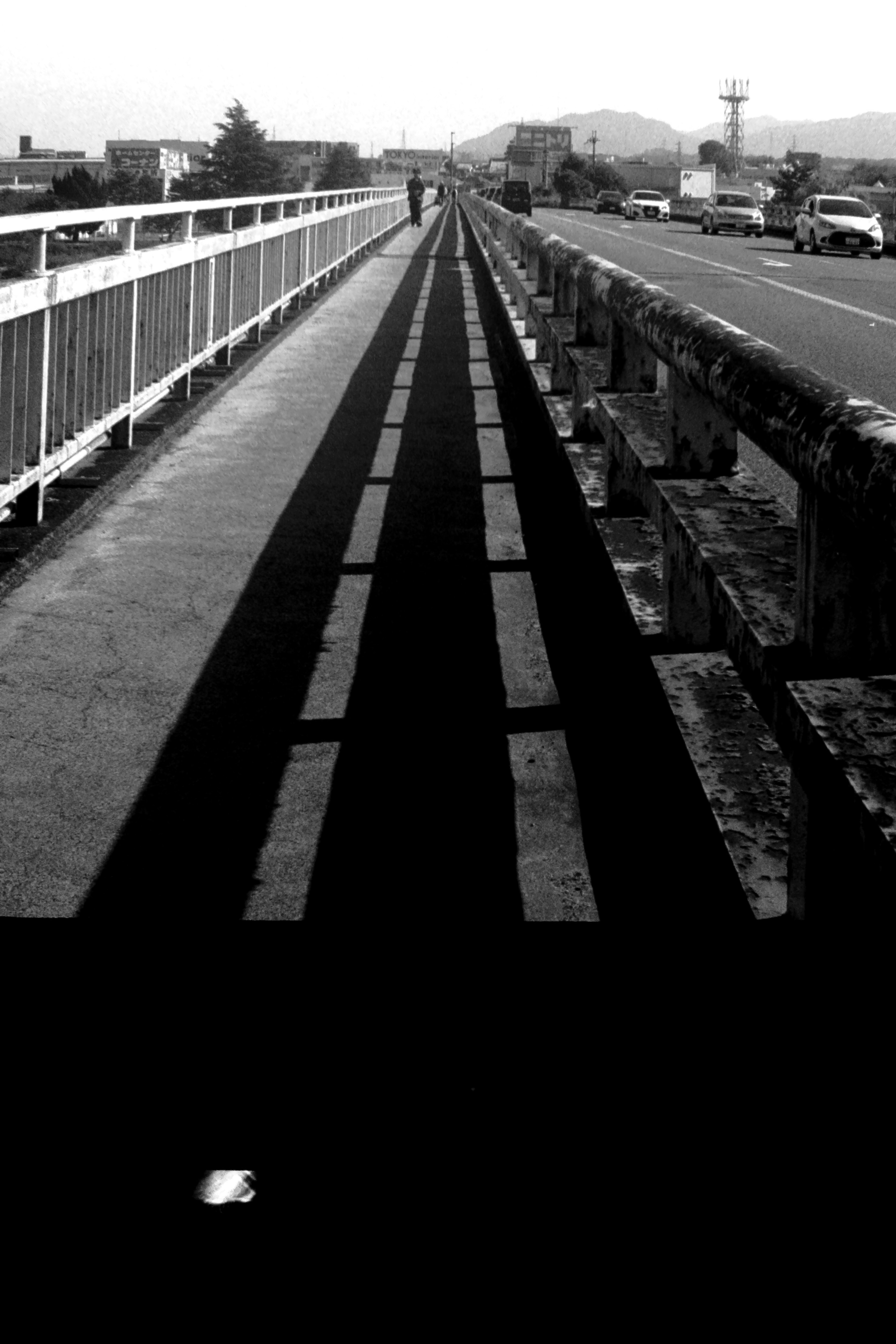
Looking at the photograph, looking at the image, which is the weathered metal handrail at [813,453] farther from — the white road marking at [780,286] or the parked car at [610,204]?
the parked car at [610,204]

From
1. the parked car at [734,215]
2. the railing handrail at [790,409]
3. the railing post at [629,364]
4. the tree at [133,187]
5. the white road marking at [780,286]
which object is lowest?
the railing handrail at [790,409]

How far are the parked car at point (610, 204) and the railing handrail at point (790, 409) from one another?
95.1 meters

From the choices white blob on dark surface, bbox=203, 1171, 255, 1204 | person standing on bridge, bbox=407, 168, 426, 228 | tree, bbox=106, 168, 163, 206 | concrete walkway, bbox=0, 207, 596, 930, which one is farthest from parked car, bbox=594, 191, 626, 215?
white blob on dark surface, bbox=203, 1171, 255, 1204

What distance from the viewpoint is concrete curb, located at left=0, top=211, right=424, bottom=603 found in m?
6.52

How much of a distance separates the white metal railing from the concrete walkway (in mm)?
389

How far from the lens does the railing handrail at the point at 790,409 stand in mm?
2143

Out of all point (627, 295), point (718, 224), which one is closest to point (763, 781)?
point (627, 295)

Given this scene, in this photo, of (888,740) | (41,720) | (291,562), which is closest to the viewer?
(888,740)

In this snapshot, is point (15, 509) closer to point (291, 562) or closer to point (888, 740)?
A: point (291, 562)

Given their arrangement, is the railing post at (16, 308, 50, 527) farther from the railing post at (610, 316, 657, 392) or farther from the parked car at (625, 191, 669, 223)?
the parked car at (625, 191, 669, 223)

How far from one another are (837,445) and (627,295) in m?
3.19

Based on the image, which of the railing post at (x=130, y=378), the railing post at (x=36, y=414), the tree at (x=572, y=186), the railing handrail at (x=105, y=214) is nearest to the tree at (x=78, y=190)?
the tree at (x=572, y=186)

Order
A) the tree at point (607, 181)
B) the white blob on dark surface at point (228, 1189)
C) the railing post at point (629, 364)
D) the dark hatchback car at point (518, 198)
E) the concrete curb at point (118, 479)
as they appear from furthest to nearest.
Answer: the tree at point (607, 181) < the dark hatchback car at point (518, 198) < the concrete curb at point (118, 479) < the railing post at point (629, 364) < the white blob on dark surface at point (228, 1189)

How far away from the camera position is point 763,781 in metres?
3.07
